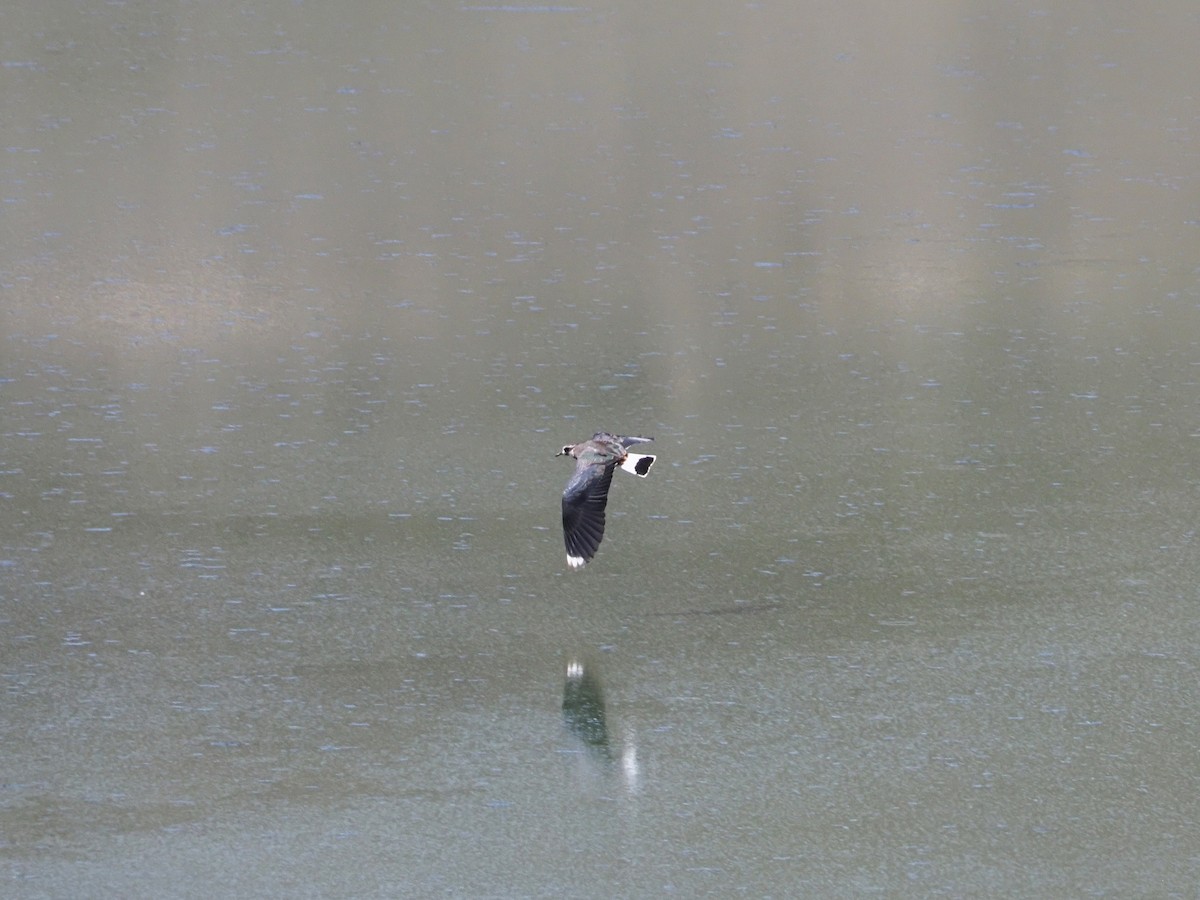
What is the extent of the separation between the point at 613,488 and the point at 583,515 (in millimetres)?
625

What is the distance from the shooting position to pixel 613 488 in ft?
13.3

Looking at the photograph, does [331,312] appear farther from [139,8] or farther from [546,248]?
[139,8]

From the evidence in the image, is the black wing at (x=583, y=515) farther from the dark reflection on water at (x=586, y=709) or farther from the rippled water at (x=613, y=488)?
the dark reflection on water at (x=586, y=709)

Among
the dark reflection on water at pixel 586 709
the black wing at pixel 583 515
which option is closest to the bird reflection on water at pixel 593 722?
the dark reflection on water at pixel 586 709

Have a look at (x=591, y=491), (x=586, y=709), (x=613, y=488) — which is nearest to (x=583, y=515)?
(x=591, y=491)

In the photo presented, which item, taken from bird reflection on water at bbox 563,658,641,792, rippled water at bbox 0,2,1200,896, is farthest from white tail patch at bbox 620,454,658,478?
bird reflection on water at bbox 563,658,641,792

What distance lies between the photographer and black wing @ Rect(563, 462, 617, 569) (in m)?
3.39

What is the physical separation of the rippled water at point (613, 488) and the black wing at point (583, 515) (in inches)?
4.5

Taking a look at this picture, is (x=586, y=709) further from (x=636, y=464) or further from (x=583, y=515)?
(x=636, y=464)

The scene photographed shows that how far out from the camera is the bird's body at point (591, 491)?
3400 mm

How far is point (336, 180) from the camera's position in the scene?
6281mm

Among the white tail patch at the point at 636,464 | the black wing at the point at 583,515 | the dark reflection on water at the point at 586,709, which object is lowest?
the dark reflection on water at the point at 586,709

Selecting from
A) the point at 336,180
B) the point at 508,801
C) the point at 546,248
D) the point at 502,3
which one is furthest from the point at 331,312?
the point at 502,3

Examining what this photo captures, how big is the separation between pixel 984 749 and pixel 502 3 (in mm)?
6932
